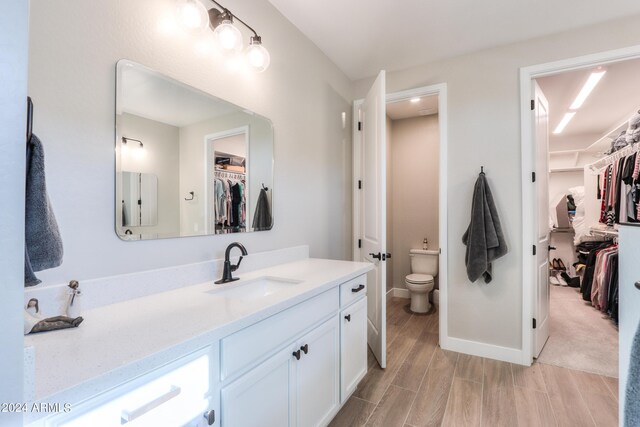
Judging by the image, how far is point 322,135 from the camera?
262 cm

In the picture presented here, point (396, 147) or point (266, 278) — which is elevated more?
point (396, 147)

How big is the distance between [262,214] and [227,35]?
1.02 meters

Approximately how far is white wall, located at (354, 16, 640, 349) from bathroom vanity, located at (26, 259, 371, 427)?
4.59 ft

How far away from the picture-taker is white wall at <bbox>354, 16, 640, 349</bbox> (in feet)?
8.06

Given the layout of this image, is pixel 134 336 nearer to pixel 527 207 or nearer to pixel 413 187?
pixel 527 207

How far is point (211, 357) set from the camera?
93 centimetres

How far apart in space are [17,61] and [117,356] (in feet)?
2.12

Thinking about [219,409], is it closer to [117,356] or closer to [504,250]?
[117,356]

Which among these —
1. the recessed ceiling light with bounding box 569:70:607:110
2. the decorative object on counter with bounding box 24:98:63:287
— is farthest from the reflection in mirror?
the recessed ceiling light with bounding box 569:70:607:110

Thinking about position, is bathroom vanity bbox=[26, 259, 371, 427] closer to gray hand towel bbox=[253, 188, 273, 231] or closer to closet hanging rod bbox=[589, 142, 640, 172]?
gray hand towel bbox=[253, 188, 273, 231]

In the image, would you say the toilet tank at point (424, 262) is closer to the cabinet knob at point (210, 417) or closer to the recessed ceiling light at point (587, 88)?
the recessed ceiling light at point (587, 88)

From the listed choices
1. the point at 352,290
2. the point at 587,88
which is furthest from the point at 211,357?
the point at 587,88

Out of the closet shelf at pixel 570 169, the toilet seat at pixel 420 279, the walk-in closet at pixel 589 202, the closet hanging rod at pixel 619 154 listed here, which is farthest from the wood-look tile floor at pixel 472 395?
the closet shelf at pixel 570 169

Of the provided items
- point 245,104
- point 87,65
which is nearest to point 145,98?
point 87,65
